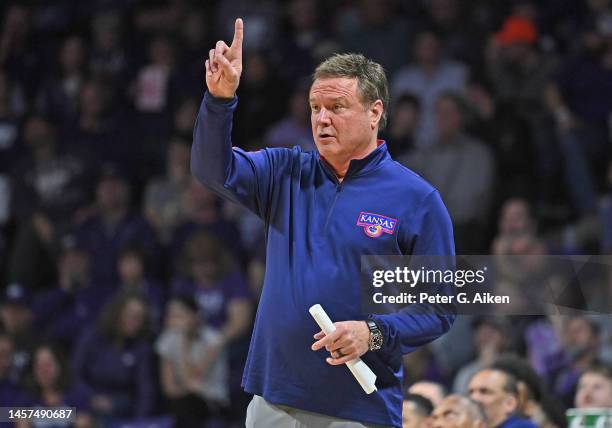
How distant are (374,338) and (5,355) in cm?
496

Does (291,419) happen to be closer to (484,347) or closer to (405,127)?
(484,347)

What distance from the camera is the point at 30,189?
32.2ft

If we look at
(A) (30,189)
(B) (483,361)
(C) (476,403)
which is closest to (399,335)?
(C) (476,403)

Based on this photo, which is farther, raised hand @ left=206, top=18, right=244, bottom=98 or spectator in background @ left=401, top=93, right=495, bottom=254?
spectator in background @ left=401, top=93, right=495, bottom=254

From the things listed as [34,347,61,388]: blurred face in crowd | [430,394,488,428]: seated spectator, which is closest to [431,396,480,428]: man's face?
[430,394,488,428]: seated spectator

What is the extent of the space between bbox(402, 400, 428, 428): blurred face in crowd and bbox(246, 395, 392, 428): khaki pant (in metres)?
1.55

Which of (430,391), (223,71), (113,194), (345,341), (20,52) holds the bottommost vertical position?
(430,391)

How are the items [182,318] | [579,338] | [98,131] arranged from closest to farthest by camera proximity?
[579,338] < [182,318] < [98,131]

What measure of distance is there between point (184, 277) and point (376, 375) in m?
5.10

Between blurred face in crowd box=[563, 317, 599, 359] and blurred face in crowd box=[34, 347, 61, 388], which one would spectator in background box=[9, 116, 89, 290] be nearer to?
blurred face in crowd box=[34, 347, 61, 388]

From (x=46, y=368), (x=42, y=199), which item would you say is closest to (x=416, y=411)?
(x=46, y=368)

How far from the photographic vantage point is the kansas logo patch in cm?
347

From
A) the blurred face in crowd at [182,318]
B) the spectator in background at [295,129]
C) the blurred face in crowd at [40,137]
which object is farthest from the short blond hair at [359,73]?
the blurred face in crowd at [40,137]

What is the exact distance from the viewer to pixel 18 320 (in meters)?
8.54
